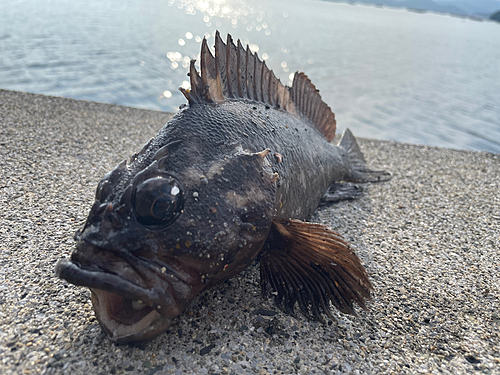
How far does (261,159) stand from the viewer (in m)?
2.26

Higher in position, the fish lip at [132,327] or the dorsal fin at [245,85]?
the dorsal fin at [245,85]

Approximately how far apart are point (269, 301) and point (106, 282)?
3.86 feet

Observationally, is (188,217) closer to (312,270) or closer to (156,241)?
(156,241)

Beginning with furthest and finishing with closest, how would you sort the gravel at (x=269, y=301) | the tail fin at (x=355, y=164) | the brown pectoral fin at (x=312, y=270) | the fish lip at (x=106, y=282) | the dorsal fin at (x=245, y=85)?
the tail fin at (x=355, y=164) < the dorsal fin at (x=245, y=85) < the brown pectoral fin at (x=312, y=270) < the gravel at (x=269, y=301) < the fish lip at (x=106, y=282)

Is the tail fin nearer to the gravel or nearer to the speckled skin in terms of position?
the gravel

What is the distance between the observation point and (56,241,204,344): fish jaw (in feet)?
5.60

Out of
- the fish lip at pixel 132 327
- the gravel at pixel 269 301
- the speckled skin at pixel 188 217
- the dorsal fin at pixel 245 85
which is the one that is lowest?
the gravel at pixel 269 301

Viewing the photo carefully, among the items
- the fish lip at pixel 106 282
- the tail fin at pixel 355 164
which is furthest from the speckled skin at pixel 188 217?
the tail fin at pixel 355 164

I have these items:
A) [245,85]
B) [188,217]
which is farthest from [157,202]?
[245,85]

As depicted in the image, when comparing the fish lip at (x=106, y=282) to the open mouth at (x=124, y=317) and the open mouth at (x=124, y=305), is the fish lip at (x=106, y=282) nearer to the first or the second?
the open mouth at (x=124, y=305)

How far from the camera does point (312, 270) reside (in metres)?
2.38

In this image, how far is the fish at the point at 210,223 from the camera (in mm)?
1801

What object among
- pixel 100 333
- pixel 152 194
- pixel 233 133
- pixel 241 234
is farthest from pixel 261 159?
pixel 100 333

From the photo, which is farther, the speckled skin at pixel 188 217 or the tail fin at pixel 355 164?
the tail fin at pixel 355 164
